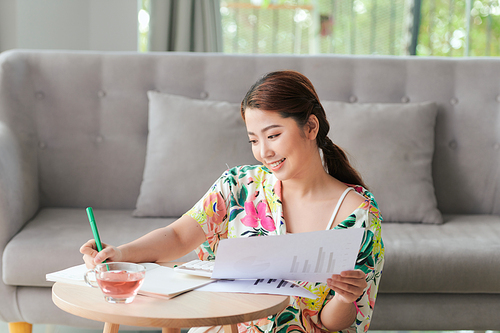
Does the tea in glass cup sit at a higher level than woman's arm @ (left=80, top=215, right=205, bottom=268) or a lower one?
higher

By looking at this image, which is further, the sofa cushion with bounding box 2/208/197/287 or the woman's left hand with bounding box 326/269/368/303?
the sofa cushion with bounding box 2/208/197/287

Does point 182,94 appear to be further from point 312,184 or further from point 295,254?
point 295,254

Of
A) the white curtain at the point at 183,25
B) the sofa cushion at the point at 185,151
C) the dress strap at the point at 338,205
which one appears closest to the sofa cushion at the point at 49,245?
the sofa cushion at the point at 185,151

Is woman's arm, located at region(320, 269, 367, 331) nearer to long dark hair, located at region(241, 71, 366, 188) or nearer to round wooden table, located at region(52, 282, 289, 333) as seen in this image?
round wooden table, located at region(52, 282, 289, 333)

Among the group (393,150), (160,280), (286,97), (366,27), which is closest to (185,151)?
(393,150)

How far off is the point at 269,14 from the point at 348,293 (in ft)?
9.19

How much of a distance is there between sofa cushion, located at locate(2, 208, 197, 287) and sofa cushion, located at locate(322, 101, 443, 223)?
0.74 metres

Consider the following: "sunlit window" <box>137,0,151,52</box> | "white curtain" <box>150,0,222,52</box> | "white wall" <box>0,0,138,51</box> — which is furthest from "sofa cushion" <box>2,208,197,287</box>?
"sunlit window" <box>137,0,151,52</box>

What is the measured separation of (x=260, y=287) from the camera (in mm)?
849

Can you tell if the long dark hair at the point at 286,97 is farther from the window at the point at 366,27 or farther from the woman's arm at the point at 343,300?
the window at the point at 366,27

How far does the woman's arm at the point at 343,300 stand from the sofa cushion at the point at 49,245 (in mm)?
640

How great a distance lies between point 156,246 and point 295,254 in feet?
1.13

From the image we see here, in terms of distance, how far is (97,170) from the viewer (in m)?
1.97

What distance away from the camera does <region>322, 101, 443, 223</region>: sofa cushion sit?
5.91 ft
